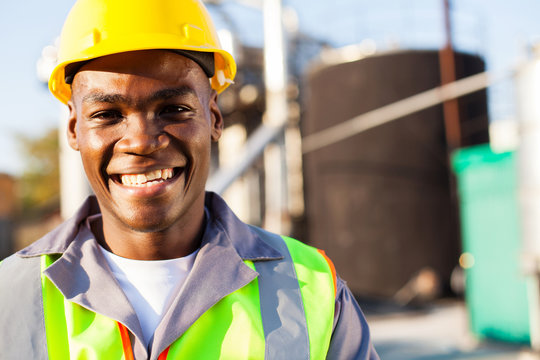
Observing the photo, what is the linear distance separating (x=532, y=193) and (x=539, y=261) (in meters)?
0.54

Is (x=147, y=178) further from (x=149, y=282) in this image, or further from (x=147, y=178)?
(x=149, y=282)

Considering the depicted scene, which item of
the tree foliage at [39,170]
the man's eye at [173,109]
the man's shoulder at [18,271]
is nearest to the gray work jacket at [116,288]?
the man's shoulder at [18,271]

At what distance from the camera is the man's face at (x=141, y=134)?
1416mm

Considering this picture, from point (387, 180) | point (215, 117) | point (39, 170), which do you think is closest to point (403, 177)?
point (387, 180)

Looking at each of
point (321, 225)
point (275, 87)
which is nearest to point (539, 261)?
point (275, 87)

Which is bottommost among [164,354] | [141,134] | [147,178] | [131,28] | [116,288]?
[164,354]

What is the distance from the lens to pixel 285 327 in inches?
57.8

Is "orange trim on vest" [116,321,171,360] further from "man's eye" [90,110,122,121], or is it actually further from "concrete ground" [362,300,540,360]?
"concrete ground" [362,300,540,360]

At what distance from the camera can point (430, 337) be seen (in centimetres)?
659

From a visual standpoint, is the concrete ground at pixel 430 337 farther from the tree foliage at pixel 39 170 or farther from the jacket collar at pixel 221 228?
the tree foliage at pixel 39 170

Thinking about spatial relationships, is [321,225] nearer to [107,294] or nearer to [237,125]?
[237,125]

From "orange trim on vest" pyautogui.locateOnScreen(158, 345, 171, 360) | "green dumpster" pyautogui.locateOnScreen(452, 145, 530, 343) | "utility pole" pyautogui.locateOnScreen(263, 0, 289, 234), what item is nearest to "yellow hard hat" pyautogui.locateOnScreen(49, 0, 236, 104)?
"orange trim on vest" pyautogui.locateOnScreen(158, 345, 171, 360)

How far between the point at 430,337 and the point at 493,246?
4.36 feet

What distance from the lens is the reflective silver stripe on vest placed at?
1436 mm
